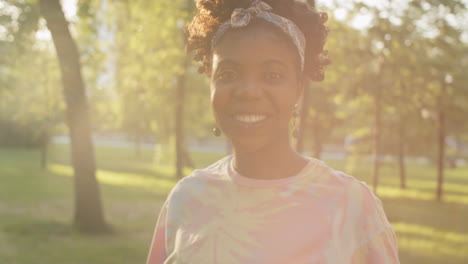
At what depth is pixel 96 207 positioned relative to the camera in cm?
1068

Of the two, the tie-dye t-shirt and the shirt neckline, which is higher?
the shirt neckline

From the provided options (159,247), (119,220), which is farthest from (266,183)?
(119,220)

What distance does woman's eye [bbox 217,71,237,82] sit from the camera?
2.05 m

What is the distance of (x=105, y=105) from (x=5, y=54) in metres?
18.2

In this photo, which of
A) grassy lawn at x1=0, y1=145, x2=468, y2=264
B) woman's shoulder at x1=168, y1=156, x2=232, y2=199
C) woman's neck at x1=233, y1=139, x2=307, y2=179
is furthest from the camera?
grassy lawn at x1=0, y1=145, x2=468, y2=264

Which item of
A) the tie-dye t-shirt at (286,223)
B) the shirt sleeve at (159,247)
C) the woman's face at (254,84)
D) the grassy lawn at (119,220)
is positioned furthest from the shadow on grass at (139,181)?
the woman's face at (254,84)

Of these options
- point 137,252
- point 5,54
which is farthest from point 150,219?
point 5,54

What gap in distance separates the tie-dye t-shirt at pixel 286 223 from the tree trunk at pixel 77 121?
8.48 meters

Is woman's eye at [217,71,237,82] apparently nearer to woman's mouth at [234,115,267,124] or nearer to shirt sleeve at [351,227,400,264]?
woman's mouth at [234,115,267,124]

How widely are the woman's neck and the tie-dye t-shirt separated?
36 millimetres

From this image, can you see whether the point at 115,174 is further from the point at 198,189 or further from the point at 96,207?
the point at 198,189

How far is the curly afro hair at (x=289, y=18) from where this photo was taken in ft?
7.14

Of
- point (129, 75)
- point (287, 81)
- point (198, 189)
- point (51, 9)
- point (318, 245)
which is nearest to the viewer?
point (318, 245)

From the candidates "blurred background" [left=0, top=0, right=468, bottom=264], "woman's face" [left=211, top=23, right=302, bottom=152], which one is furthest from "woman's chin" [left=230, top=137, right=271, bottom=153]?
"blurred background" [left=0, top=0, right=468, bottom=264]
